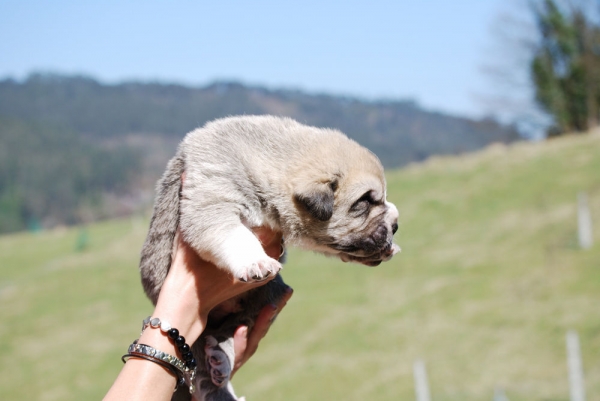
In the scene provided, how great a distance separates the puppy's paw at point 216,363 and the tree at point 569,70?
60271mm

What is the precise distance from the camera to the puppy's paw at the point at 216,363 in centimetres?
536

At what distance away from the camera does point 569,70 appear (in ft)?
202

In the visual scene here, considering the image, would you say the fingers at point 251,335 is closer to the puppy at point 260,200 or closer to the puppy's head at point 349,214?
the puppy at point 260,200

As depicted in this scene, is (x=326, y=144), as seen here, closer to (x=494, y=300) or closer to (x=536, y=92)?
(x=494, y=300)

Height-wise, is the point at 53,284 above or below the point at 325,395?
above

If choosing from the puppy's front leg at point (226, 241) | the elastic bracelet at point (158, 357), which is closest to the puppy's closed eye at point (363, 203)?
the puppy's front leg at point (226, 241)

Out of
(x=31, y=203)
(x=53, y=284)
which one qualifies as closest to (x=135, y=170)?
(x=31, y=203)

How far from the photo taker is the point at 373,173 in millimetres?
5477

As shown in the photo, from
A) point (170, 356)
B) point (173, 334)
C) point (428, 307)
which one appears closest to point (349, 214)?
point (173, 334)

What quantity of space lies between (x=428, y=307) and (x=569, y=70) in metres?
40.1

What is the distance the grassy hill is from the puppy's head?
14.8m

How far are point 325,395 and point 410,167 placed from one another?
32102 mm

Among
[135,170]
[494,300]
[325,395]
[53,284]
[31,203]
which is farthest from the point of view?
[135,170]

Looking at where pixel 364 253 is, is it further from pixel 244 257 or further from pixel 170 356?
pixel 170 356
